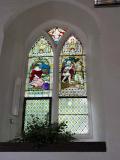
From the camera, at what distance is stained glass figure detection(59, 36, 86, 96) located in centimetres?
368

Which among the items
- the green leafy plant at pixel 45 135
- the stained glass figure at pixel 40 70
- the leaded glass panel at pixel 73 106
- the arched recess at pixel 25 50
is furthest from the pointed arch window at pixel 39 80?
the green leafy plant at pixel 45 135

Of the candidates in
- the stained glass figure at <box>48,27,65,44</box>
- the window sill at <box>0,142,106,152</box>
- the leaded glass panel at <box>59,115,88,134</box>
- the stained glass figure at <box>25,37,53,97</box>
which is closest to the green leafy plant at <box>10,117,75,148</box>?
the window sill at <box>0,142,106,152</box>

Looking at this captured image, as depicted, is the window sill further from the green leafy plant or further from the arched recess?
the arched recess

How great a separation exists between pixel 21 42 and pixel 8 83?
91 centimetres

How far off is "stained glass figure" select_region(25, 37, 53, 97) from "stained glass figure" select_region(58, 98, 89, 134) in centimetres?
33

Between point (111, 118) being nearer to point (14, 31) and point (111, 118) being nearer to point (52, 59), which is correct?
point (52, 59)

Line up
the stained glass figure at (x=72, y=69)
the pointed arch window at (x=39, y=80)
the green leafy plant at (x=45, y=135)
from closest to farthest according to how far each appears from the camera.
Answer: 1. the green leafy plant at (x=45, y=135)
2. the pointed arch window at (x=39, y=80)
3. the stained glass figure at (x=72, y=69)

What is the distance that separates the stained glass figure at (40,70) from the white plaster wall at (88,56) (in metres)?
0.17

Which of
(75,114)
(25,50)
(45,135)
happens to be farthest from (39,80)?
(45,135)

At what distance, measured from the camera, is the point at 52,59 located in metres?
4.00

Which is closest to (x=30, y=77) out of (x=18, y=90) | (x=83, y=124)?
(x=18, y=90)

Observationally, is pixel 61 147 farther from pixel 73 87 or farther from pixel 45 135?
pixel 73 87

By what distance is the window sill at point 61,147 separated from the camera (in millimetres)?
2648

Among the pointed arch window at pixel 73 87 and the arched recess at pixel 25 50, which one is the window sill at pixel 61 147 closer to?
the arched recess at pixel 25 50
